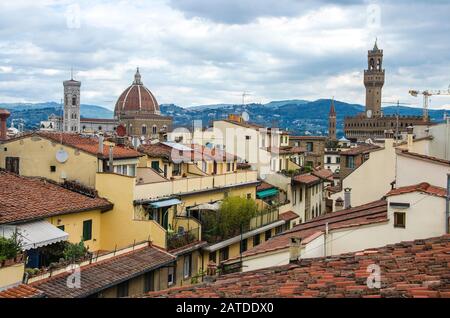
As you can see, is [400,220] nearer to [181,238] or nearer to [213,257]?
[181,238]

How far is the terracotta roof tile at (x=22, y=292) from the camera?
1410cm

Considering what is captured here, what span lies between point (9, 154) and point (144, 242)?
900cm

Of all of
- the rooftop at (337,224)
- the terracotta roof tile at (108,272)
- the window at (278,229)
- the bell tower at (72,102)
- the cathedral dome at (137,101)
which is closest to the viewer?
the rooftop at (337,224)

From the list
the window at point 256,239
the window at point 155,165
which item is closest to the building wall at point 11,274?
the window at point 155,165

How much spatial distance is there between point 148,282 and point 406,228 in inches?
367

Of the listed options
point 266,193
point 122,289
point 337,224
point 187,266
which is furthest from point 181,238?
point 266,193

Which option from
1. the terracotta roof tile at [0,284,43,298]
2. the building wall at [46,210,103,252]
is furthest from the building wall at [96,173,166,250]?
the terracotta roof tile at [0,284,43,298]

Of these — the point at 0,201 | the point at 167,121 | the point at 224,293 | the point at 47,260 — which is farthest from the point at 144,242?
the point at 167,121

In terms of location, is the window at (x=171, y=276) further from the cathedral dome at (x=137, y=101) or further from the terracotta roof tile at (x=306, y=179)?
the cathedral dome at (x=137, y=101)

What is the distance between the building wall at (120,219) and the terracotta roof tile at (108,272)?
158cm

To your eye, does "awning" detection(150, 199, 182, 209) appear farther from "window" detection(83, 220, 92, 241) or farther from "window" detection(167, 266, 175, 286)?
"window" detection(167, 266, 175, 286)

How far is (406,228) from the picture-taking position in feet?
48.6

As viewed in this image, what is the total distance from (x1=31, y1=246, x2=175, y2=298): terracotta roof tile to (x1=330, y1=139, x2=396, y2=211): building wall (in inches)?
397

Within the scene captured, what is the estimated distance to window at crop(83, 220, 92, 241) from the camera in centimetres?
2278
